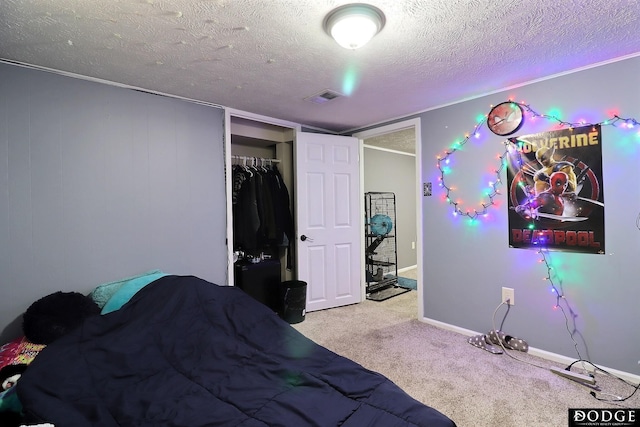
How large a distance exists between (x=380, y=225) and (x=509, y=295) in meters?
2.18

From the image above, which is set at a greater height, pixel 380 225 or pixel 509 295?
pixel 380 225

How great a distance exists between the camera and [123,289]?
2143mm

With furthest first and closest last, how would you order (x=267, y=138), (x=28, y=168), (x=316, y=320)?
(x=267, y=138), (x=316, y=320), (x=28, y=168)

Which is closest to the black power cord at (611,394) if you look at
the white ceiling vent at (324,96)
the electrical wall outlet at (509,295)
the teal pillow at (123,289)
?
the electrical wall outlet at (509,295)

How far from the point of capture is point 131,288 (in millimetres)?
2131

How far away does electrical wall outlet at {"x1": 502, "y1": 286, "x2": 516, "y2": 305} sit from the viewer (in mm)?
2562

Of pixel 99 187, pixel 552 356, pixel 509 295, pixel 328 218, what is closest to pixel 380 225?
pixel 328 218

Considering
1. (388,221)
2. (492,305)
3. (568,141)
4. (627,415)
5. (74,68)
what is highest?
(74,68)

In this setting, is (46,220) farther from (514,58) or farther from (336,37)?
(514,58)

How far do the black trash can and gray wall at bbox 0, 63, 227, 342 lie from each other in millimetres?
663

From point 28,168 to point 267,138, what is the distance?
6.89ft

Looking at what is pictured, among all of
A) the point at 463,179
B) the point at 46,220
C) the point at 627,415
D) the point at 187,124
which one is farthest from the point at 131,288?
the point at 627,415

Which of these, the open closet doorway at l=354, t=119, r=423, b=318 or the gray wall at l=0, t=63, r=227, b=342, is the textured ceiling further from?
the open closet doorway at l=354, t=119, r=423, b=318

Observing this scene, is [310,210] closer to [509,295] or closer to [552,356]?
[509,295]
